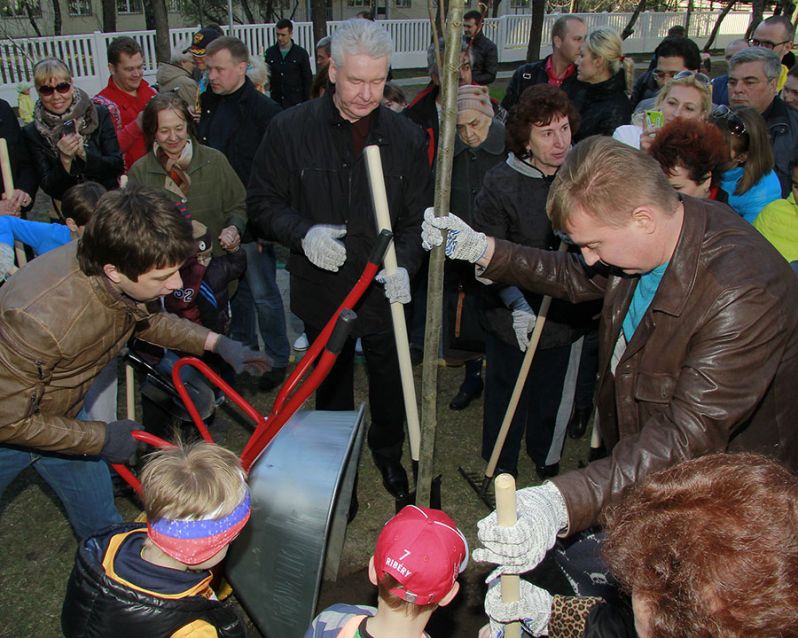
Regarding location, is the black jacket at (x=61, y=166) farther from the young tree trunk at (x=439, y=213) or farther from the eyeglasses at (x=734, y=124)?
the eyeglasses at (x=734, y=124)

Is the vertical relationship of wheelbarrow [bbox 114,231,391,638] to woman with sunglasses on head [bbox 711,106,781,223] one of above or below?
below

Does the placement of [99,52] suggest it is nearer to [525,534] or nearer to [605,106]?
[605,106]

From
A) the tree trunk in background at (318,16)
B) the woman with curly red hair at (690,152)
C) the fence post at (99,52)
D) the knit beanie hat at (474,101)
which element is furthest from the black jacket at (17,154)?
the tree trunk in background at (318,16)

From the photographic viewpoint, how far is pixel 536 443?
3.96 m

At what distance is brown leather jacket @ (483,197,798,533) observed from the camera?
199cm

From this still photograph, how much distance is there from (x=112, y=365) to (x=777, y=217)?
3.44 metres

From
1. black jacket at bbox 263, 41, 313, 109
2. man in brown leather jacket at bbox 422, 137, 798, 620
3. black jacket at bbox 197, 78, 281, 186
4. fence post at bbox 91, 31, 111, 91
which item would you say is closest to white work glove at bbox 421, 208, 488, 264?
man in brown leather jacket at bbox 422, 137, 798, 620

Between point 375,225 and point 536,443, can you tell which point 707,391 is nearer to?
point 375,225

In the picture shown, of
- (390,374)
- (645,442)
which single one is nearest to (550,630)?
(645,442)

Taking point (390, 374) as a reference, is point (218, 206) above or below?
above

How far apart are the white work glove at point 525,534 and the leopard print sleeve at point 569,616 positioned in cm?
23

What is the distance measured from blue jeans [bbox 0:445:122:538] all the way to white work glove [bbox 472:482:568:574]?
184 centimetres

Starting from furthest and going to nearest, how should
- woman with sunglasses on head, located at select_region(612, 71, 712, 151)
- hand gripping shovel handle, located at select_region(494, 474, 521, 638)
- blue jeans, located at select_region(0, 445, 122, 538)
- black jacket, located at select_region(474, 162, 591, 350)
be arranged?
1. woman with sunglasses on head, located at select_region(612, 71, 712, 151)
2. black jacket, located at select_region(474, 162, 591, 350)
3. blue jeans, located at select_region(0, 445, 122, 538)
4. hand gripping shovel handle, located at select_region(494, 474, 521, 638)

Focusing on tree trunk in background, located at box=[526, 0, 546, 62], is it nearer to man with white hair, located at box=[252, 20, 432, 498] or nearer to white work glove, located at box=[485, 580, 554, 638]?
man with white hair, located at box=[252, 20, 432, 498]
